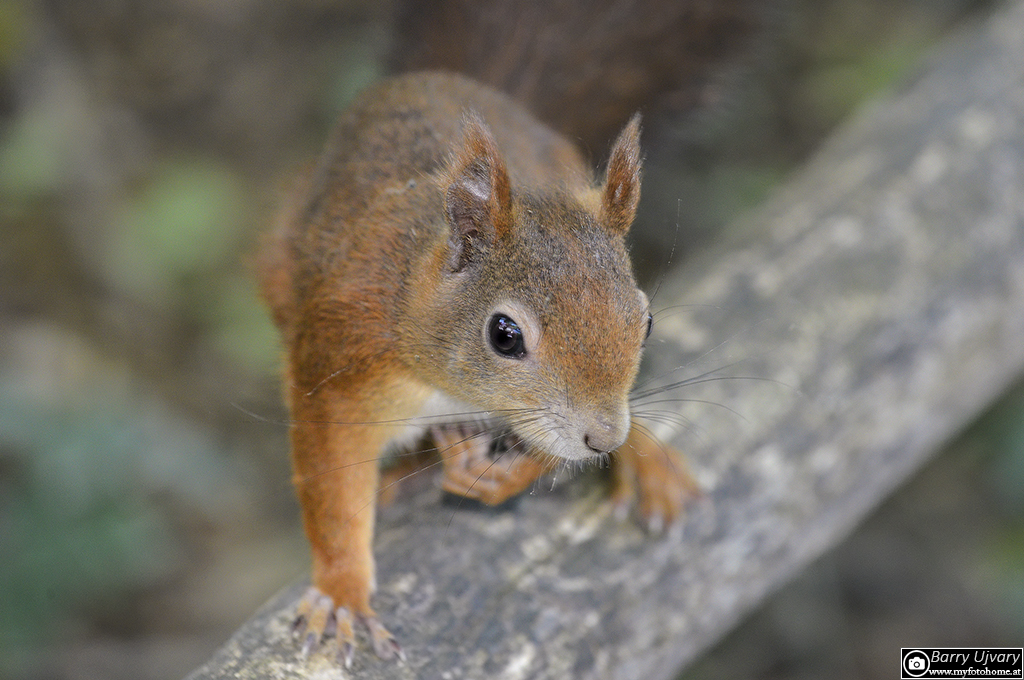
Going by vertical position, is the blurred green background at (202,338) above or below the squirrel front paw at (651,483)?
above

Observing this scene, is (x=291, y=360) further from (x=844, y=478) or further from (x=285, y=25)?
(x=285, y=25)

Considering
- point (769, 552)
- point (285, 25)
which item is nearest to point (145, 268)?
point (285, 25)

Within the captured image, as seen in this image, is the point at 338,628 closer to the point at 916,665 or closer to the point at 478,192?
the point at 478,192

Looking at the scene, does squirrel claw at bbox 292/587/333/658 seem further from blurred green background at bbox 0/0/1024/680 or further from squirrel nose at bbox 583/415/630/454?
blurred green background at bbox 0/0/1024/680

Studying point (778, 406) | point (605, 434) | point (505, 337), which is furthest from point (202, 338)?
point (605, 434)

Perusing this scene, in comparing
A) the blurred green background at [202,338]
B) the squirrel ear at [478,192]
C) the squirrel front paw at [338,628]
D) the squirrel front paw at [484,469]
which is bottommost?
the squirrel front paw at [338,628]

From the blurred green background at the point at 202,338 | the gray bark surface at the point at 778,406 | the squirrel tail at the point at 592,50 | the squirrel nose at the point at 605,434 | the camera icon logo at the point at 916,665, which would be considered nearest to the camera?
the squirrel nose at the point at 605,434

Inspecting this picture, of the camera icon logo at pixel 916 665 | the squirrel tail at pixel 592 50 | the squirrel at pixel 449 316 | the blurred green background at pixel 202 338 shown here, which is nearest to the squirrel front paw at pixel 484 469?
the squirrel at pixel 449 316

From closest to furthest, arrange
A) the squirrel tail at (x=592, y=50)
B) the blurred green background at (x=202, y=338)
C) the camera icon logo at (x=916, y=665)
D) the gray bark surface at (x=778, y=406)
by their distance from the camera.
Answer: the gray bark surface at (x=778, y=406) → the camera icon logo at (x=916, y=665) → the squirrel tail at (x=592, y=50) → the blurred green background at (x=202, y=338)

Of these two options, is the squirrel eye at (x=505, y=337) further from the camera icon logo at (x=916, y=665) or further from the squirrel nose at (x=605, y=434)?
the camera icon logo at (x=916, y=665)
